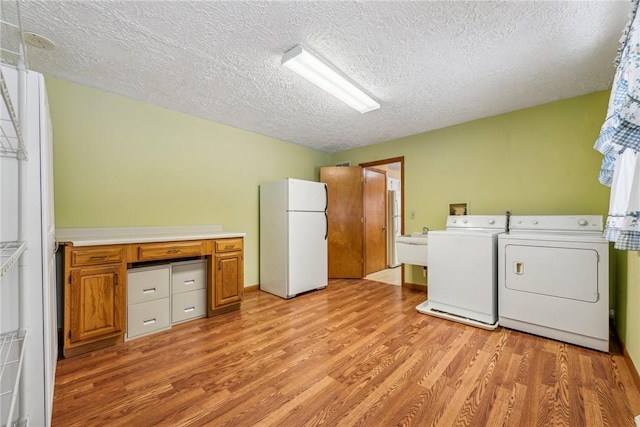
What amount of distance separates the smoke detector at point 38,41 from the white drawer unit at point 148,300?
6.07 ft

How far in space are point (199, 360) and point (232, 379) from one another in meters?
0.41

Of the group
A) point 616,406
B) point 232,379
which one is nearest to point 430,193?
point 616,406

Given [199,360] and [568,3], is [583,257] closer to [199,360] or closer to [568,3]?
[568,3]

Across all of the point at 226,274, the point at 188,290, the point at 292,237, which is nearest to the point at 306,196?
the point at 292,237

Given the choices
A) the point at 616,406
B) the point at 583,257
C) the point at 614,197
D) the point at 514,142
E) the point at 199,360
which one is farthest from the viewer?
the point at 514,142

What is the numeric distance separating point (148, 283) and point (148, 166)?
1.32 meters

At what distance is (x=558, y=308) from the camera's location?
230 centimetres

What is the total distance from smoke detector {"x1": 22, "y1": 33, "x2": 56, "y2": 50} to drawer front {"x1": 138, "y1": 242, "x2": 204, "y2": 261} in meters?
1.65

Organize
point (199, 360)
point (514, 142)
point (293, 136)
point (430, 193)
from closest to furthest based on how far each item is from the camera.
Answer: point (199, 360) → point (514, 142) → point (430, 193) → point (293, 136)

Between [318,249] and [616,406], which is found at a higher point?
[318,249]

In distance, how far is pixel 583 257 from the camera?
87.2 inches

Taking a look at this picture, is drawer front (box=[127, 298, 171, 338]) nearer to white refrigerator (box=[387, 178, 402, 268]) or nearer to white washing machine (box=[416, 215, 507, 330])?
white washing machine (box=[416, 215, 507, 330])

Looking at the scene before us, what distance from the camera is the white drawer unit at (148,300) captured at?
2385 mm

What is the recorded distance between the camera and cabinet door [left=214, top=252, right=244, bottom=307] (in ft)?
9.48
